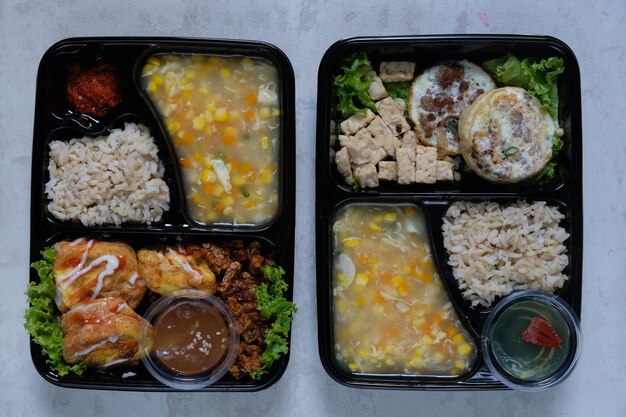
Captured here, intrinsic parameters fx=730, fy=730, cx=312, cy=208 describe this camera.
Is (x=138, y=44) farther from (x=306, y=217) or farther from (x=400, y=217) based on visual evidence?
(x=400, y=217)

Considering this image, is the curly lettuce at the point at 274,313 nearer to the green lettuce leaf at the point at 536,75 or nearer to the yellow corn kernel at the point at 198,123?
the yellow corn kernel at the point at 198,123

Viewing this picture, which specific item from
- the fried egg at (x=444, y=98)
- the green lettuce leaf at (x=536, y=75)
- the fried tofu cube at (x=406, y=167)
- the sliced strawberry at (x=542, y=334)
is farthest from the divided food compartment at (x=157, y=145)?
the sliced strawberry at (x=542, y=334)

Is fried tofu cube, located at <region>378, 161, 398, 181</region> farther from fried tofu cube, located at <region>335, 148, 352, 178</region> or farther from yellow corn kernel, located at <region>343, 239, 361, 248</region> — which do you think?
yellow corn kernel, located at <region>343, 239, 361, 248</region>

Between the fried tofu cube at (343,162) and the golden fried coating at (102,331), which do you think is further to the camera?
the fried tofu cube at (343,162)

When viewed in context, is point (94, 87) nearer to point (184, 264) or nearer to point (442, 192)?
point (184, 264)

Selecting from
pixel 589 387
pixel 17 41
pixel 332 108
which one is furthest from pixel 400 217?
pixel 17 41

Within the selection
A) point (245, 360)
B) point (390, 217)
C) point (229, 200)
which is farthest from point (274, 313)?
point (390, 217)
